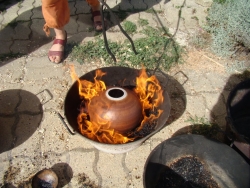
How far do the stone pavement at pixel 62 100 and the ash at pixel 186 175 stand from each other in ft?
1.02

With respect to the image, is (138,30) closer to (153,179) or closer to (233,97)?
(233,97)

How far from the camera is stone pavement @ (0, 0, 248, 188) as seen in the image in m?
2.67

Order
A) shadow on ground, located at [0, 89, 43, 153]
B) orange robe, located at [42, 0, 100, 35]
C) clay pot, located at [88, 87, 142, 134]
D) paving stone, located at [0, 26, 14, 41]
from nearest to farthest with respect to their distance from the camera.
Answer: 1. clay pot, located at [88, 87, 142, 134]
2. shadow on ground, located at [0, 89, 43, 153]
3. orange robe, located at [42, 0, 100, 35]
4. paving stone, located at [0, 26, 14, 41]

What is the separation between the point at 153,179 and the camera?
7.82 ft

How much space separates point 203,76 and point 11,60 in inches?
116

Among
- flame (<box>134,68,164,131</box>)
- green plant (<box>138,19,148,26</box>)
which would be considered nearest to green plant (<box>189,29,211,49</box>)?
green plant (<box>138,19,148,26</box>)

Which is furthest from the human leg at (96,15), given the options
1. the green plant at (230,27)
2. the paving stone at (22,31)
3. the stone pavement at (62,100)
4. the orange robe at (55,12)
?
the green plant at (230,27)

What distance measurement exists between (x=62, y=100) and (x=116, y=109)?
3.96 feet

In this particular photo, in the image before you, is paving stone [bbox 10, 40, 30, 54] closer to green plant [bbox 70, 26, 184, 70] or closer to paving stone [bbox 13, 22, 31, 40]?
paving stone [bbox 13, 22, 31, 40]

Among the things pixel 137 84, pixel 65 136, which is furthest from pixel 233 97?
pixel 65 136

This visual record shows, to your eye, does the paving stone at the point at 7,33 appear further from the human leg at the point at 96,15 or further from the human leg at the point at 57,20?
the human leg at the point at 96,15

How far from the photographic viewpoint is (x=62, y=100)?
329cm

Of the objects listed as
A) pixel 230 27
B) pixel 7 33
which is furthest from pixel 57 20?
pixel 230 27

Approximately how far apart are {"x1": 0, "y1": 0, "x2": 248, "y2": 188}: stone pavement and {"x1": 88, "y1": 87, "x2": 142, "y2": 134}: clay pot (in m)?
0.57
